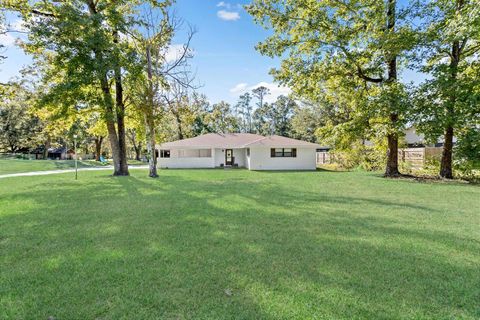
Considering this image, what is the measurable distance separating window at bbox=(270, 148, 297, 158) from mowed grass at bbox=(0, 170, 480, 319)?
56.5 ft

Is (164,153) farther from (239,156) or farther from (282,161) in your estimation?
(282,161)

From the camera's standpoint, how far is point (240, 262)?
150 inches

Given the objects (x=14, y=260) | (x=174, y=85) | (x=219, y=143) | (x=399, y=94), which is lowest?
(x=14, y=260)

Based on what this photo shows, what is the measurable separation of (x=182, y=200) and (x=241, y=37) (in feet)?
45.4

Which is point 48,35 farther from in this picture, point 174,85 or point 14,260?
point 14,260

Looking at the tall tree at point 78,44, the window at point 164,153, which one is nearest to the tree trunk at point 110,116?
the tall tree at point 78,44

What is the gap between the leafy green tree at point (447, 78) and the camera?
12456 millimetres

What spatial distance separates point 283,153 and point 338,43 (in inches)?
443

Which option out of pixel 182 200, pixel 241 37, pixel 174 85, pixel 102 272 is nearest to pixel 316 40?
pixel 241 37

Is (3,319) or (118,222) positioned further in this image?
(118,222)

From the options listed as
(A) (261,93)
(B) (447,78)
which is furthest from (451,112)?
(A) (261,93)

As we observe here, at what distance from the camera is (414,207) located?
7.60 metres

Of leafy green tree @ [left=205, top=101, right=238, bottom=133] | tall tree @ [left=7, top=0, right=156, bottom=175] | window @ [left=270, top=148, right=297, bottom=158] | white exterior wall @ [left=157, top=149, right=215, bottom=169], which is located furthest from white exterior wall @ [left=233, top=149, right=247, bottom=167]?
leafy green tree @ [left=205, top=101, right=238, bottom=133]

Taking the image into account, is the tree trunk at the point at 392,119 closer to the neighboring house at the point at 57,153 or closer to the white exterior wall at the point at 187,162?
the white exterior wall at the point at 187,162
